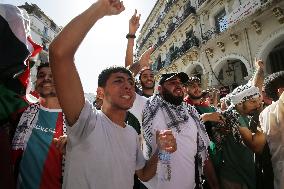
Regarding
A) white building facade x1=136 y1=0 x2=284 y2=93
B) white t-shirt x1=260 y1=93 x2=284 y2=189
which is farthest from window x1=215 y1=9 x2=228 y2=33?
white t-shirt x1=260 y1=93 x2=284 y2=189

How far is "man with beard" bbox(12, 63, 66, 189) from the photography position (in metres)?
2.09

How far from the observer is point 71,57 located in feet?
5.43

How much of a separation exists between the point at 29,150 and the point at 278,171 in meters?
2.31

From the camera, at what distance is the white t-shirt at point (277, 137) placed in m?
2.71

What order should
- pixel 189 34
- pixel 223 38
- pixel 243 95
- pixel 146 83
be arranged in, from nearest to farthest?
pixel 243 95
pixel 146 83
pixel 223 38
pixel 189 34

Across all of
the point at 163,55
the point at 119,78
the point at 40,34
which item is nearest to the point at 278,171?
the point at 119,78

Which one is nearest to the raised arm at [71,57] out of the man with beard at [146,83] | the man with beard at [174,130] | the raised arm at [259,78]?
the man with beard at [174,130]

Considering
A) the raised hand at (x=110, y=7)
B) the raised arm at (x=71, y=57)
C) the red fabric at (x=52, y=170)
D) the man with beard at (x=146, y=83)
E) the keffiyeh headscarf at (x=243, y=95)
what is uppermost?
the man with beard at (x=146, y=83)

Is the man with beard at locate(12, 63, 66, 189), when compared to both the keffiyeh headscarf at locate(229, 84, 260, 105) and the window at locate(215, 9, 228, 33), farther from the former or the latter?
the window at locate(215, 9, 228, 33)

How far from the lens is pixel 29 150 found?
217cm

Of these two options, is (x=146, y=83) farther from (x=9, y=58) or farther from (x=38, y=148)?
(x=9, y=58)

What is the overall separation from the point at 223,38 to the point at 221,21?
1.77 metres

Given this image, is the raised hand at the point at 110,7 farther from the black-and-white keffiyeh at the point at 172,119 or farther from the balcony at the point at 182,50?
the balcony at the point at 182,50

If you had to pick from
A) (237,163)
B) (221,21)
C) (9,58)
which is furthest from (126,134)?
(221,21)
